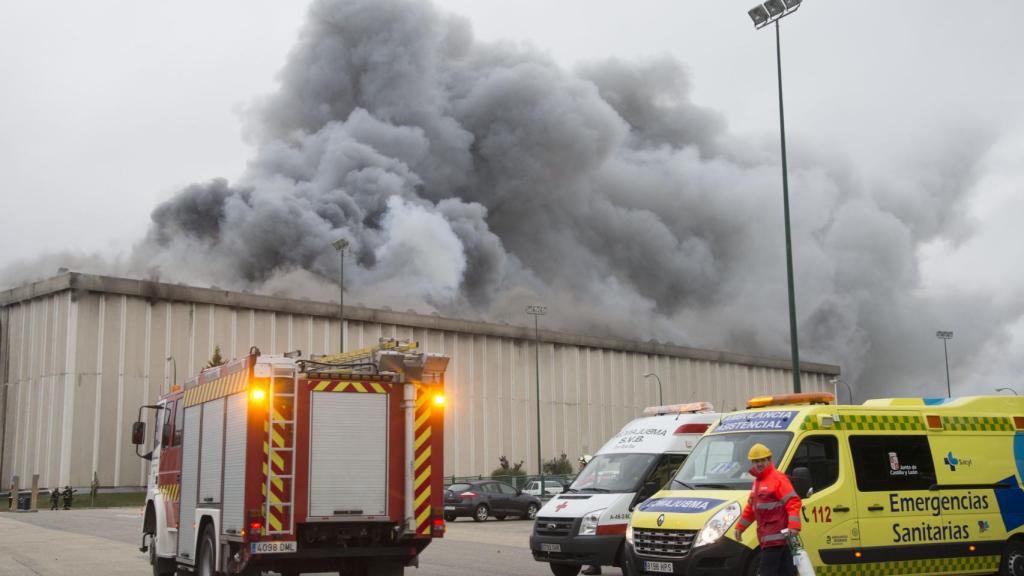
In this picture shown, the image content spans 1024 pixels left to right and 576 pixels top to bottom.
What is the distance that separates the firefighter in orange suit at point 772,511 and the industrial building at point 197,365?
4546cm

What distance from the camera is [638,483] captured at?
13.6 m

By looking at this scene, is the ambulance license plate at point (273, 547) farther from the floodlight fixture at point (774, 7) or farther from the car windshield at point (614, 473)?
the floodlight fixture at point (774, 7)

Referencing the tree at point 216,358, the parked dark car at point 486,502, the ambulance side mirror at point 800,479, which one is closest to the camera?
the ambulance side mirror at point 800,479

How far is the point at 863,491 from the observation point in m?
10.2

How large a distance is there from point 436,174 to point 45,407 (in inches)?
1238

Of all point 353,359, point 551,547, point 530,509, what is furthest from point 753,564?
point 530,509

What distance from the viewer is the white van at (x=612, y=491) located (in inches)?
512

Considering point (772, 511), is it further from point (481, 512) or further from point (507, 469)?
point (507, 469)

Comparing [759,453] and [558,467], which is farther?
[558,467]

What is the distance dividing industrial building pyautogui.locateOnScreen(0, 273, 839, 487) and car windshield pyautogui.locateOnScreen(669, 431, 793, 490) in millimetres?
43376

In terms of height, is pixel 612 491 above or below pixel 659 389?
below

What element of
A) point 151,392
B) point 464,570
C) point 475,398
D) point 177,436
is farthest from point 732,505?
point 475,398

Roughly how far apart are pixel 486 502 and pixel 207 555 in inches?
790

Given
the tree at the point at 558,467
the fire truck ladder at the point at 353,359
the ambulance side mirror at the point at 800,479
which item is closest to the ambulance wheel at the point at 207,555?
the fire truck ladder at the point at 353,359
